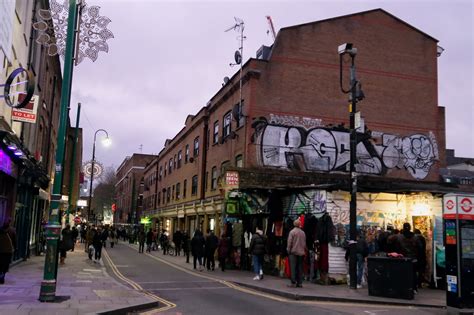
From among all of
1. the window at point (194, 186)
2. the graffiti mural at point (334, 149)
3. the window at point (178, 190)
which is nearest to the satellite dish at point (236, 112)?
the graffiti mural at point (334, 149)

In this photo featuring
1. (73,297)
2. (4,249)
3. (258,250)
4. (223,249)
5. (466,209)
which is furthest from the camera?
(223,249)

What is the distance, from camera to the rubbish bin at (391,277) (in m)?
12.2

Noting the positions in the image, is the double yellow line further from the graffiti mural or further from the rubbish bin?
the graffiti mural

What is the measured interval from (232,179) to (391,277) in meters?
10.9

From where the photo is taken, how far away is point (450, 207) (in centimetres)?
1041

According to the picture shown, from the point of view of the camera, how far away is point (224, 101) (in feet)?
94.5

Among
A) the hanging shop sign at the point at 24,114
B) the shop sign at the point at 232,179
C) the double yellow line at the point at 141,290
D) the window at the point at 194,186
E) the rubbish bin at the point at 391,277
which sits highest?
the hanging shop sign at the point at 24,114

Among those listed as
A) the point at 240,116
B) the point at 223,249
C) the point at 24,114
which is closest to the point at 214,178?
the point at 240,116

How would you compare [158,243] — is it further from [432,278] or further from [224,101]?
[432,278]

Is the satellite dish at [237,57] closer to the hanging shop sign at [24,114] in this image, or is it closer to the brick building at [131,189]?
the hanging shop sign at [24,114]

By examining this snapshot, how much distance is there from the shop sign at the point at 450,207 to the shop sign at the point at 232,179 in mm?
12498

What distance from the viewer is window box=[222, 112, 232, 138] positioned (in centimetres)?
2750

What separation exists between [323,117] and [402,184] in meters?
5.31

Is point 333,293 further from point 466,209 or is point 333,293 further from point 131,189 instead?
point 131,189
